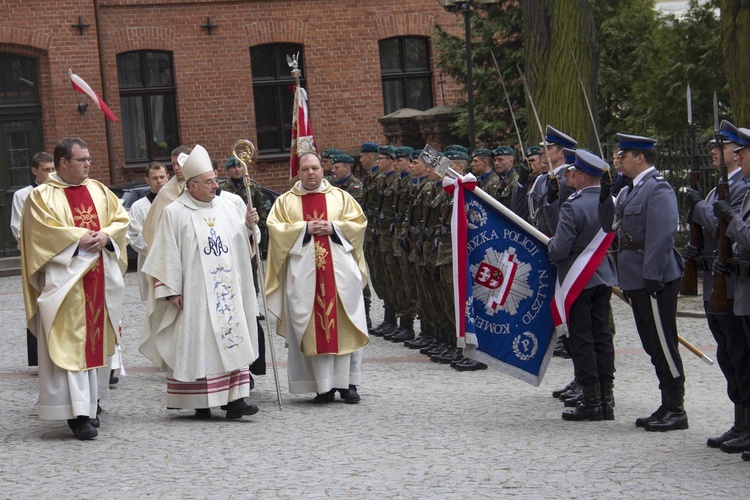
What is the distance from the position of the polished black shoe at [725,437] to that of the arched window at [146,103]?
1941 cm

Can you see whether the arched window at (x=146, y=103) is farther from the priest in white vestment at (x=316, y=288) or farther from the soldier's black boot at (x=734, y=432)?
the soldier's black boot at (x=734, y=432)

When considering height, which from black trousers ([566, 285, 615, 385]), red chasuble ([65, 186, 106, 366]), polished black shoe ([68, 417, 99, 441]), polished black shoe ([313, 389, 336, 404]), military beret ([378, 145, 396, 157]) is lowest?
polished black shoe ([313, 389, 336, 404])

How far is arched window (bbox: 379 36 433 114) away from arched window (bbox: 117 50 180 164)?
15.2 feet

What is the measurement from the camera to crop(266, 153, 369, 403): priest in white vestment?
31.7ft

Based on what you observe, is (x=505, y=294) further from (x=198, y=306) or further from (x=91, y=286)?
(x=91, y=286)

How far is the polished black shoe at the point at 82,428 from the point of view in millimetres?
8438

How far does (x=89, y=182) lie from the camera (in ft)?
30.2

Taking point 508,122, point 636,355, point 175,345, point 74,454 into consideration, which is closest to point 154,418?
point 175,345

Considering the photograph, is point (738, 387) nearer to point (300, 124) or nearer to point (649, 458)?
point (649, 458)

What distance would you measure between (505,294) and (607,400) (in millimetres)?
1060

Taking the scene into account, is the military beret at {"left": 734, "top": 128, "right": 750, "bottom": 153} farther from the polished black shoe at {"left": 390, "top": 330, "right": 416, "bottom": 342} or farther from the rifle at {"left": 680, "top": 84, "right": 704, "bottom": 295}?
the polished black shoe at {"left": 390, "top": 330, "right": 416, "bottom": 342}

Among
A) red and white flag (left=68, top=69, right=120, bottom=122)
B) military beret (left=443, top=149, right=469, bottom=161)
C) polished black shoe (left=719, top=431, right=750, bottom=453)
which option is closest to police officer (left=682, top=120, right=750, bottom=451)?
polished black shoe (left=719, top=431, right=750, bottom=453)

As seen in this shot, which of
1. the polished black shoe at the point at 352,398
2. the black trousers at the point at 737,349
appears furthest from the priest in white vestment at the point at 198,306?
the black trousers at the point at 737,349

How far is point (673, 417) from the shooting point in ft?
26.3
